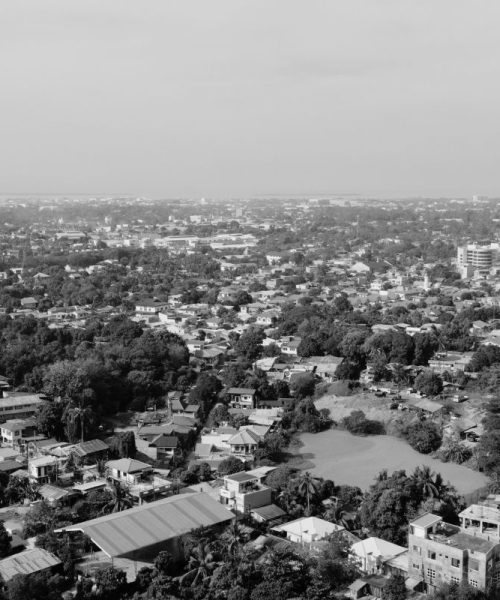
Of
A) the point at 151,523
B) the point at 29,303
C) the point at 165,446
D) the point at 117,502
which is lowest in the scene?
the point at 165,446

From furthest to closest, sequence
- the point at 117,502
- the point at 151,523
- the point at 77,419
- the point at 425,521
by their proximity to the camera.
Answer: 1. the point at 77,419
2. the point at 117,502
3. the point at 151,523
4. the point at 425,521

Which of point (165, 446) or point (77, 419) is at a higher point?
point (77, 419)

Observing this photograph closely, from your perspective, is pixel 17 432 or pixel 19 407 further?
pixel 19 407

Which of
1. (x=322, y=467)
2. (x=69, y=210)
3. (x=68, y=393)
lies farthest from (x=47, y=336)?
(x=69, y=210)

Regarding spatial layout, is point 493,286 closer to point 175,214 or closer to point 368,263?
point 368,263

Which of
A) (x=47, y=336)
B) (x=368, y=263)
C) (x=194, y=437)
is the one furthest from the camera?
(x=368, y=263)

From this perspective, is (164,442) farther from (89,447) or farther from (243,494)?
(243,494)

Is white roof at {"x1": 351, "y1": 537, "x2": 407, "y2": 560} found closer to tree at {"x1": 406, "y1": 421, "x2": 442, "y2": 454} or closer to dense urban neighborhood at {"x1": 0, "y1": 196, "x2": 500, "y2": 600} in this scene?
dense urban neighborhood at {"x1": 0, "y1": 196, "x2": 500, "y2": 600}

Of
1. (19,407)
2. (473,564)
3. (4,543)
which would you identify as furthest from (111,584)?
(19,407)
